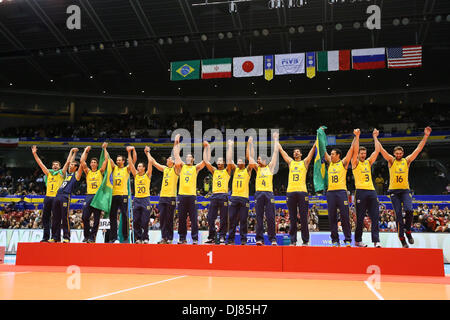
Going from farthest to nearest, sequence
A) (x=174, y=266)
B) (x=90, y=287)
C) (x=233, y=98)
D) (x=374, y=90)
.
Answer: (x=233, y=98) < (x=374, y=90) < (x=174, y=266) < (x=90, y=287)

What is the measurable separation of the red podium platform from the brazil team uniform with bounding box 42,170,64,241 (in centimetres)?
72

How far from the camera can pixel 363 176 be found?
7.70 m

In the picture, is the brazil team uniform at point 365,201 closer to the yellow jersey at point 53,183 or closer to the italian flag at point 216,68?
the yellow jersey at point 53,183

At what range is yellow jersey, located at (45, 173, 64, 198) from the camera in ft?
29.7

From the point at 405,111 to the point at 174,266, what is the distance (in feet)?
77.5

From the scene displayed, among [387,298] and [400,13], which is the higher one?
[400,13]

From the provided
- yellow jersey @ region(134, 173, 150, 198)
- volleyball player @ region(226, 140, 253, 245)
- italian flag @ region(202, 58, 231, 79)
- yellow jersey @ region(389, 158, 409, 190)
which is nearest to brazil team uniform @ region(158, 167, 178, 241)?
yellow jersey @ region(134, 173, 150, 198)

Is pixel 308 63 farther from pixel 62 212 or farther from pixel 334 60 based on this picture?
pixel 62 212

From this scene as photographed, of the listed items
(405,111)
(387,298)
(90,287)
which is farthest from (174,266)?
(405,111)

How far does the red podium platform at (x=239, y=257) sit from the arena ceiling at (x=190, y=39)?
1060 centimetres

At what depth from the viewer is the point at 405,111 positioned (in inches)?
1054

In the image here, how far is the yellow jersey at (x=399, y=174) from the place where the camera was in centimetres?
789

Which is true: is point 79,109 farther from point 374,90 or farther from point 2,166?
point 374,90

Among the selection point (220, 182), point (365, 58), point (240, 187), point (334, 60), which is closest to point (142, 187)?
point (220, 182)
